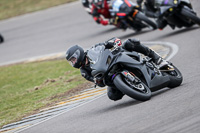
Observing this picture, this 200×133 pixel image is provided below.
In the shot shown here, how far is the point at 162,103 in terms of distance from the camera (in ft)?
22.9

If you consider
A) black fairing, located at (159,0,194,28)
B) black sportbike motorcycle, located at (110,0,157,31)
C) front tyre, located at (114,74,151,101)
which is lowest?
black sportbike motorcycle, located at (110,0,157,31)

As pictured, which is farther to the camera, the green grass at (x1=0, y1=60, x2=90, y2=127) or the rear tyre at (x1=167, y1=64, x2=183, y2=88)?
the green grass at (x1=0, y1=60, x2=90, y2=127)

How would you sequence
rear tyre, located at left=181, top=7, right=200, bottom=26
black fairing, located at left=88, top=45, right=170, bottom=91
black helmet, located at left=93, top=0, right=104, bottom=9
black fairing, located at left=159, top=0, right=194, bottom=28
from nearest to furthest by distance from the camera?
black fairing, located at left=88, top=45, right=170, bottom=91 < rear tyre, located at left=181, top=7, right=200, bottom=26 < black fairing, located at left=159, top=0, right=194, bottom=28 < black helmet, located at left=93, top=0, right=104, bottom=9

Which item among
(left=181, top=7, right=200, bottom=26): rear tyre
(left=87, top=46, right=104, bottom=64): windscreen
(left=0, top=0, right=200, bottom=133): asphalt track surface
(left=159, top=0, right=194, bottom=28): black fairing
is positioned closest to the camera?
(left=0, top=0, right=200, bottom=133): asphalt track surface

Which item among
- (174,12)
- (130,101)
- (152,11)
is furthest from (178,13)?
(130,101)

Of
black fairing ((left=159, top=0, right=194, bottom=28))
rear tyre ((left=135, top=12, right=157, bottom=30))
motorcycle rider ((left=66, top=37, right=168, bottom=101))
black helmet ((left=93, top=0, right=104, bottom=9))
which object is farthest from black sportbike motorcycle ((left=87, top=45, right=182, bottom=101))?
black helmet ((left=93, top=0, right=104, bottom=9))

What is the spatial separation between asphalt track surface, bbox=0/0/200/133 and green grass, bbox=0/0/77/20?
6284mm

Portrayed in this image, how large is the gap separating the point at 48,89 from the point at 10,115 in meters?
2.02

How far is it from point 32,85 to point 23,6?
15984 millimetres

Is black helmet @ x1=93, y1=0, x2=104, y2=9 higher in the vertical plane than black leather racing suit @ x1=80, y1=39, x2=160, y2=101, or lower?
lower

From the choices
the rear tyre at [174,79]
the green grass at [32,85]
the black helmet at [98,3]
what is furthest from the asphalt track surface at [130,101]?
the green grass at [32,85]

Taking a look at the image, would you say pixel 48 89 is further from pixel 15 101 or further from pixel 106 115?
pixel 106 115

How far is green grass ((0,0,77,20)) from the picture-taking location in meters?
26.8

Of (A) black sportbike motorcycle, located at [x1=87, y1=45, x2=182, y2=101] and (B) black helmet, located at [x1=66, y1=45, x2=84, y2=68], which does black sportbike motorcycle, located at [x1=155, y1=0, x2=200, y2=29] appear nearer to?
(A) black sportbike motorcycle, located at [x1=87, y1=45, x2=182, y2=101]
